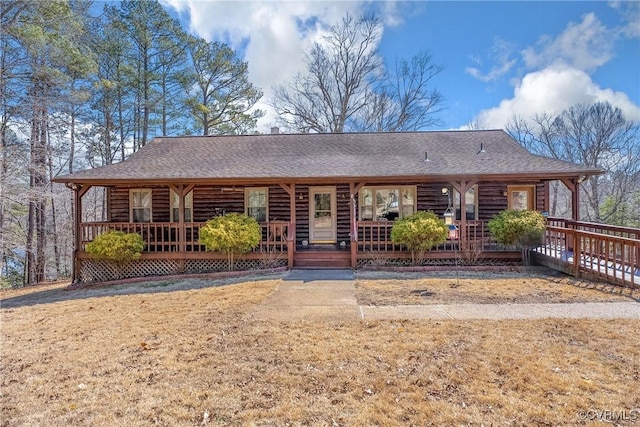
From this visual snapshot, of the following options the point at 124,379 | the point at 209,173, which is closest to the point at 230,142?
the point at 209,173

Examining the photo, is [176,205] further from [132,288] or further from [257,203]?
[132,288]

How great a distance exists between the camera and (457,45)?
19656 millimetres

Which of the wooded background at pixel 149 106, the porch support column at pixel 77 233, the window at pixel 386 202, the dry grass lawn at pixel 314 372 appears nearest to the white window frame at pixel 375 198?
the window at pixel 386 202

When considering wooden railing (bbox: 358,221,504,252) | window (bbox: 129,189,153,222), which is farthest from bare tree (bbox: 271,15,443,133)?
wooden railing (bbox: 358,221,504,252)

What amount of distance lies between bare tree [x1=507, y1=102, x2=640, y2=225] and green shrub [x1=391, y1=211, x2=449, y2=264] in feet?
54.5

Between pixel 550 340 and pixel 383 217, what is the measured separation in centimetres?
786

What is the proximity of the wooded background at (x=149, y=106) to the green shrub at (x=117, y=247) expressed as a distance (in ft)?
13.4

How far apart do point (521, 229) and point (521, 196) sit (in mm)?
3320

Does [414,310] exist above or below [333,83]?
below

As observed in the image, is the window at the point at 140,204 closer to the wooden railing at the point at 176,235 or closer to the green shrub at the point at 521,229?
the wooden railing at the point at 176,235

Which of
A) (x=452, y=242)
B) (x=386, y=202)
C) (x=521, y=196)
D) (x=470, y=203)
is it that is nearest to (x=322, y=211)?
(x=386, y=202)

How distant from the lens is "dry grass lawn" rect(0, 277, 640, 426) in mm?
2863

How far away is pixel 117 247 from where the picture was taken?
9.61 m

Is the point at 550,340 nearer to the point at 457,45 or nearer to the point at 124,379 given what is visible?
the point at 124,379
